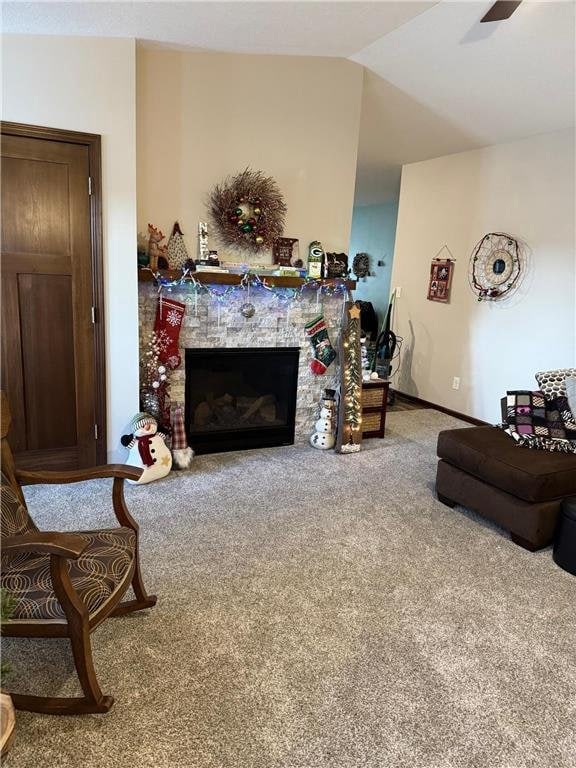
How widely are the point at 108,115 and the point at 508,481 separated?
126 inches

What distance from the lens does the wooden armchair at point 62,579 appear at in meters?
1.57

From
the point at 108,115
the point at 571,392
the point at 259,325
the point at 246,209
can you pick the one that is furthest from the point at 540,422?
the point at 108,115

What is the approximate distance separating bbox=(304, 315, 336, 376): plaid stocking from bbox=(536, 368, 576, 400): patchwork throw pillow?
1.64 m

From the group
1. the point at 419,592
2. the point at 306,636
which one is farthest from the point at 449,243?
the point at 306,636

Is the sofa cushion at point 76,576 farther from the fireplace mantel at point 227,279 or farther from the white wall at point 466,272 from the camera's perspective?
the white wall at point 466,272

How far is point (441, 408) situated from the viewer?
5578 millimetres

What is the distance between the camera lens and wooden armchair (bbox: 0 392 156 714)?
157 cm

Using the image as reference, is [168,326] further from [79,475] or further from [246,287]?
[79,475]

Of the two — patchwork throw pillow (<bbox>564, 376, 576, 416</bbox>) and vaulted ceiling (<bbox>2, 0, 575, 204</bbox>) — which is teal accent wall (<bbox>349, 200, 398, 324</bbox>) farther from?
patchwork throw pillow (<bbox>564, 376, 576, 416</bbox>)

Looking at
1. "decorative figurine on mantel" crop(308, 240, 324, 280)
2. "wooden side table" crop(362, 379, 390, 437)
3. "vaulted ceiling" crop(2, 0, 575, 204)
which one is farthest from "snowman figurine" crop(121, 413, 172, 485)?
"vaulted ceiling" crop(2, 0, 575, 204)

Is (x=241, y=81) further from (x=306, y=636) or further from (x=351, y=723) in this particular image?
(x=351, y=723)

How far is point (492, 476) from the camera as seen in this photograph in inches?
116

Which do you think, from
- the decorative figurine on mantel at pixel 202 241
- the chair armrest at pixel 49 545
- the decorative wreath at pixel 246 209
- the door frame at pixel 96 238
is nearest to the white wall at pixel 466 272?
the decorative wreath at pixel 246 209

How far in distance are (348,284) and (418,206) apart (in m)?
2.15
